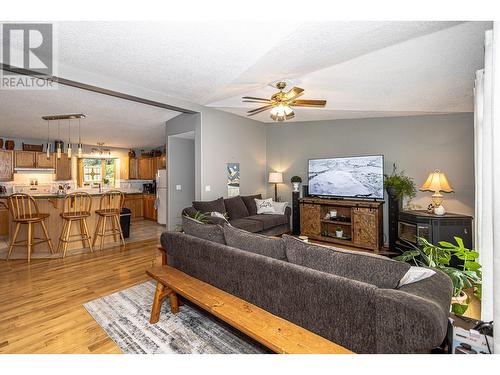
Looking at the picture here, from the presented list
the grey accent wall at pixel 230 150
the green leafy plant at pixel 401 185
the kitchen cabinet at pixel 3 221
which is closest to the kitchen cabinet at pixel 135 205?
the kitchen cabinet at pixel 3 221

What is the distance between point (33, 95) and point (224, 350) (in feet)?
15.1

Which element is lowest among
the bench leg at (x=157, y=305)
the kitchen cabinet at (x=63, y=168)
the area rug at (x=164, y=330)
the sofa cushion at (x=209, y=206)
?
the area rug at (x=164, y=330)

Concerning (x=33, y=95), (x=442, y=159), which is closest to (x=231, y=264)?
(x=33, y=95)

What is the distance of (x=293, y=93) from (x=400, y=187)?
2.92m

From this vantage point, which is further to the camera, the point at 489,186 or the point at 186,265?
the point at 186,265

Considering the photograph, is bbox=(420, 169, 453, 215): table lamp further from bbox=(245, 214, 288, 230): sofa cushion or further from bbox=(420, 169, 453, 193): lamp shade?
bbox=(245, 214, 288, 230): sofa cushion

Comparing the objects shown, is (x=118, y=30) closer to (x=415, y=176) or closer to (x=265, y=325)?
(x=265, y=325)

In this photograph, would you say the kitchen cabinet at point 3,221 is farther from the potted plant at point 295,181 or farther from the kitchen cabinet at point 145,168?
the potted plant at point 295,181

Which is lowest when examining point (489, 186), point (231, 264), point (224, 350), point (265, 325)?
point (224, 350)

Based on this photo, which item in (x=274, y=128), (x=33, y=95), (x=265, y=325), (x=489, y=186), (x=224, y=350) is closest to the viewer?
(x=265, y=325)

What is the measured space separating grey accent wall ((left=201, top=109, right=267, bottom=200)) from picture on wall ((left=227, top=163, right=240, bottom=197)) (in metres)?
0.10

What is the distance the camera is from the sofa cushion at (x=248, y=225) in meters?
4.40

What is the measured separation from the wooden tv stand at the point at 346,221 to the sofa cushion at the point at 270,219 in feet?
1.65

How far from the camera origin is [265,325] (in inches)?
59.1
